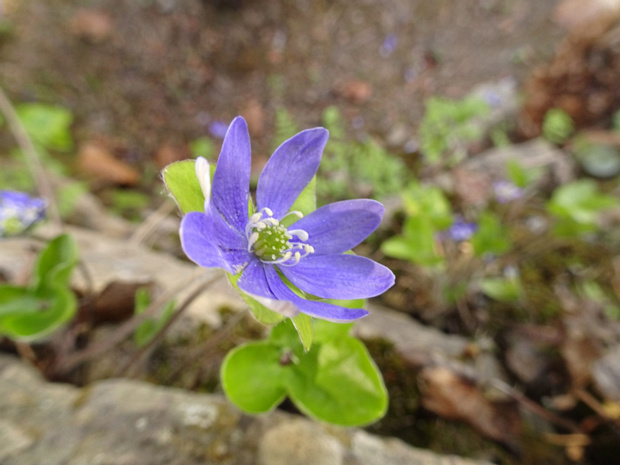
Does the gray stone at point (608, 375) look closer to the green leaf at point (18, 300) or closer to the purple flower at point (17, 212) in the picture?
the green leaf at point (18, 300)

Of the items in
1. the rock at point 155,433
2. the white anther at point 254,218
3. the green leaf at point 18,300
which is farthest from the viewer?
the green leaf at point 18,300

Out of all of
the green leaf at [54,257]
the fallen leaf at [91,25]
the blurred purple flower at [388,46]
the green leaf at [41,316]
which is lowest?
the green leaf at [41,316]

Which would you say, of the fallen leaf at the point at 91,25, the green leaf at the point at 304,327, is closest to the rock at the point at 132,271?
the green leaf at the point at 304,327

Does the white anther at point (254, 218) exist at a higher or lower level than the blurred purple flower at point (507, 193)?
higher

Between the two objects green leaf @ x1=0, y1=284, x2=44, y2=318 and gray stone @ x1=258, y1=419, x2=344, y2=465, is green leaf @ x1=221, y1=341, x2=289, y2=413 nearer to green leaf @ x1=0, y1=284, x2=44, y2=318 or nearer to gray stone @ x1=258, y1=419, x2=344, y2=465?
gray stone @ x1=258, y1=419, x2=344, y2=465

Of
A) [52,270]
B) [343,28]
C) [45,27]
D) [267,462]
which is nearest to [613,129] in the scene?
[343,28]

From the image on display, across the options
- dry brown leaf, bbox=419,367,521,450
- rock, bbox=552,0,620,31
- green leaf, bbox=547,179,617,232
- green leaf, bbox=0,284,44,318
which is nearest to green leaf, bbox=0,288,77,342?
green leaf, bbox=0,284,44,318

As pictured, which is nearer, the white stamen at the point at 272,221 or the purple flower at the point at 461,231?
the white stamen at the point at 272,221

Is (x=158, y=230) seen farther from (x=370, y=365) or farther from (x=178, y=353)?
(x=370, y=365)
